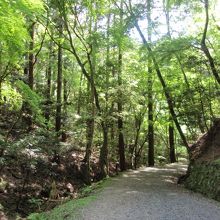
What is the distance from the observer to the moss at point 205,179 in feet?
36.8

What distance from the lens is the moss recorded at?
11.2 metres

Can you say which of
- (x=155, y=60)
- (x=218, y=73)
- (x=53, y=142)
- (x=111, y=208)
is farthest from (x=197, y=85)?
(x=111, y=208)

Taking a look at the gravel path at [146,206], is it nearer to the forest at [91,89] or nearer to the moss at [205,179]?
the moss at [205,179]

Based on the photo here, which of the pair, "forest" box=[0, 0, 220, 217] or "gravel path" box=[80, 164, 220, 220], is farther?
"forest" box=[0, 0, 220, 217]

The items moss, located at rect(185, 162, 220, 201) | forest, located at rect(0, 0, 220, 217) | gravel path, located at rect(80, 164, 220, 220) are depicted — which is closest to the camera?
gravel path, located at rect(80, 164, 220, 220)

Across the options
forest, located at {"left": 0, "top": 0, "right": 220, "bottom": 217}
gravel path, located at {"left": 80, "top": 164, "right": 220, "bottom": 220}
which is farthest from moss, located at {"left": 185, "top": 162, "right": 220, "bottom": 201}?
forest, located at {"left": 0, "top": 0, "right": 220, "bottom": 217}

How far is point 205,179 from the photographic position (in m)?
12.3

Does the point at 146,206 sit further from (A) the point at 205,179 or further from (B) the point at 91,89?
(B) the point at 91,89

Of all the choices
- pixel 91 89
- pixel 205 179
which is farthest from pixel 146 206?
pixel 91 89

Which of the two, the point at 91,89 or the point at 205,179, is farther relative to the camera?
the point at 91,89

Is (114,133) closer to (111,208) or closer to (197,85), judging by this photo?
(197,85)

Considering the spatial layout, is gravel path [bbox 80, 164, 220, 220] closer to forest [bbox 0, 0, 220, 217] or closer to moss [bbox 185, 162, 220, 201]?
moss [bbox 185, 162, 220, 201]

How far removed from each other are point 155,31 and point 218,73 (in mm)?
5393

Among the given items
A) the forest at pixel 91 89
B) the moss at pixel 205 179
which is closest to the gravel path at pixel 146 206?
the moss at pixel 205 179
